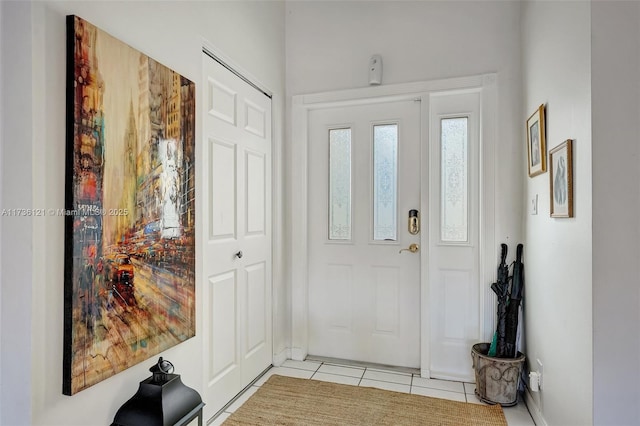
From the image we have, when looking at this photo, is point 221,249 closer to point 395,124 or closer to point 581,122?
point 395,124

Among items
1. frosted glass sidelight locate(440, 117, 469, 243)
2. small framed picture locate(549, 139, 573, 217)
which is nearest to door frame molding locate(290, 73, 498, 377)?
frosted glass sidelight locate(440, 117, 469, 243)

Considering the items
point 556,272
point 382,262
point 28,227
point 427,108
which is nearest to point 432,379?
point 382,262

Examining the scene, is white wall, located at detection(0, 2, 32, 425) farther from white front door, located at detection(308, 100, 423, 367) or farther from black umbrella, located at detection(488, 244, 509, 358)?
black umbrella, located at detection(488, 244, 509, 358)

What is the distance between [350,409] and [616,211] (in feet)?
5.63

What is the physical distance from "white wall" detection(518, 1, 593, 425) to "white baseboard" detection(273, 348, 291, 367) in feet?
5.57

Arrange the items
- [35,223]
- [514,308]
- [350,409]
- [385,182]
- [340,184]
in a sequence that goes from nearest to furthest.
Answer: [35,223] → [350,409] → [514,308] → [385,182] → [340,184]

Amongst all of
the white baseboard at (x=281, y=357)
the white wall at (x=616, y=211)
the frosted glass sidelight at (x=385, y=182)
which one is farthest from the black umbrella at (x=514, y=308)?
the white baseboard at (x=281, y=357)

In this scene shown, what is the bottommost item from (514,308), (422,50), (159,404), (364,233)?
(159,404)

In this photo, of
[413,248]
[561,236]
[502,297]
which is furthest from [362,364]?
[561,236]

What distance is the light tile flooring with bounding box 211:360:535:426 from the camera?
2271 millimetres

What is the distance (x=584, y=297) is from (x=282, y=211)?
6.69 ft

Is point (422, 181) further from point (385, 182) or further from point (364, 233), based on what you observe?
point (364, 233)

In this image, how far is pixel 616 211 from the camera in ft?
4.48

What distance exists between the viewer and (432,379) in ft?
8.81
